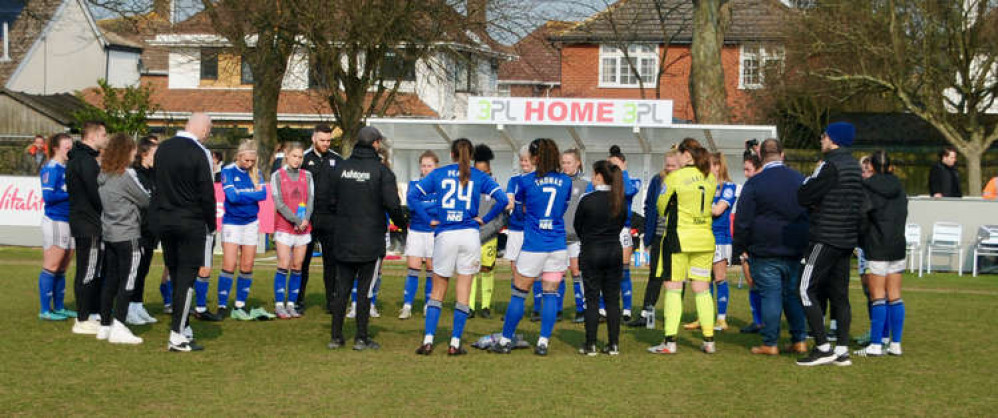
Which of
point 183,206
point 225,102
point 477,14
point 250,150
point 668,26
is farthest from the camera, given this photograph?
point 225,102

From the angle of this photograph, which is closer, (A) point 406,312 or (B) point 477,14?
(A) point 406,312

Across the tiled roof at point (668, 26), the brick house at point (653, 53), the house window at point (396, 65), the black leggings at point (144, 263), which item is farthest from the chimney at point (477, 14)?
the black leggings at point (144, 263)

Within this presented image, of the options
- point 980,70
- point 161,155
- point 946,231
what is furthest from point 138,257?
point 980,70

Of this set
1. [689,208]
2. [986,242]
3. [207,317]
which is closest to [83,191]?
[207,317]

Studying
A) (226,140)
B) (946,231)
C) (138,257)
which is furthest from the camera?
(226,140)

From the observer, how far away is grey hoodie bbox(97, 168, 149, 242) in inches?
392

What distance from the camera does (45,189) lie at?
11164 millimetres

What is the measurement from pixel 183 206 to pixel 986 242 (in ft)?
50.1

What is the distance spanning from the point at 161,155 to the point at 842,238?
232 inches

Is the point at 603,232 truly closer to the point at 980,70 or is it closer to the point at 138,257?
the point at 138,257

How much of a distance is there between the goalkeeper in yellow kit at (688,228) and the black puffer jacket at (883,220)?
1.43 metres

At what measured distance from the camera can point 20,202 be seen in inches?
872

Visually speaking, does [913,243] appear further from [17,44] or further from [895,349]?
[17,44]

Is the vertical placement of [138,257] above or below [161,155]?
below
